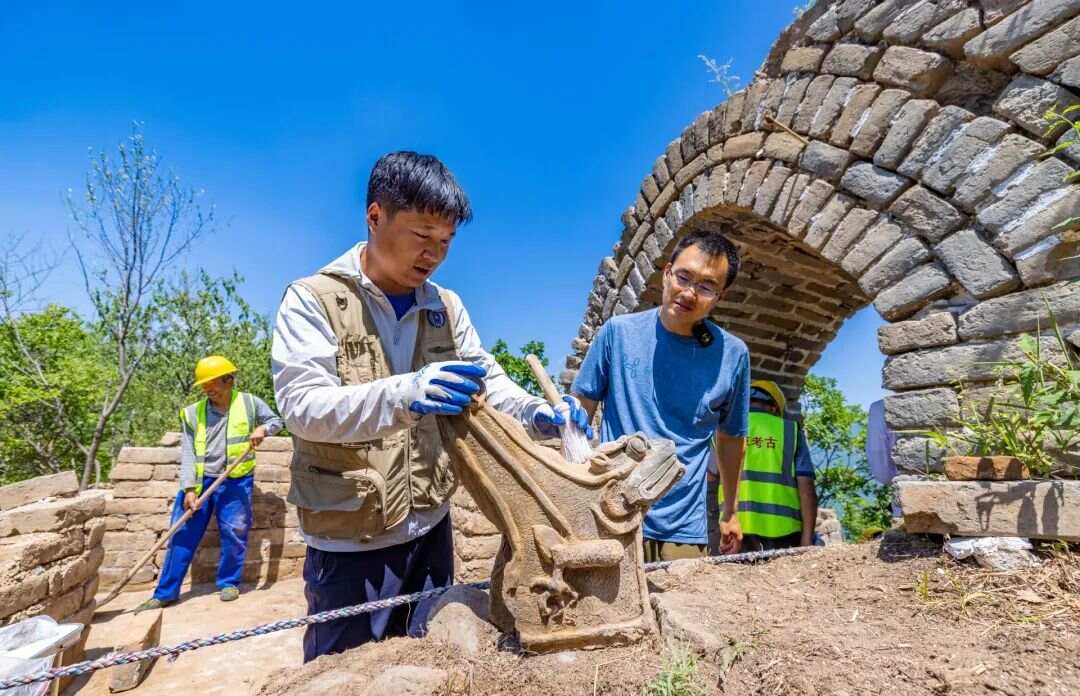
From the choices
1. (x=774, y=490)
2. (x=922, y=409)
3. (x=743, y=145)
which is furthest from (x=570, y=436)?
(x=743, y=145)

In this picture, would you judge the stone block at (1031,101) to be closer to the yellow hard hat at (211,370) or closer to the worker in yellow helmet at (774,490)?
the worker in yellow helmet at (774,490)

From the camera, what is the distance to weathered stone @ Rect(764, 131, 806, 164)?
351cm

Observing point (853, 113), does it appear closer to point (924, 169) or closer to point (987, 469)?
point (924, 169)

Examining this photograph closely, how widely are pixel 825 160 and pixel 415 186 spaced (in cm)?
263

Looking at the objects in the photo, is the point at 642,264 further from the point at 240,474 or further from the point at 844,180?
the point at 240,474

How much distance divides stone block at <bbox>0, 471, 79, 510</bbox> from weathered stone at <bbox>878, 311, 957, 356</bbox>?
5240 mm

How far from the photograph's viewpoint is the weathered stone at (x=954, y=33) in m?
2.63

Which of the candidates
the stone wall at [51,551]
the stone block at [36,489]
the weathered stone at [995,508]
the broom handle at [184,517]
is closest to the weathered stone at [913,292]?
the weathered stone at [995,508]

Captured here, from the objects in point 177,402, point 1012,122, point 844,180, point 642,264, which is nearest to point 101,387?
point 177,402

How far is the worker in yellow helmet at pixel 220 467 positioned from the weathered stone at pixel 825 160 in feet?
15.4

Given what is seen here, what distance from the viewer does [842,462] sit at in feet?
26.9

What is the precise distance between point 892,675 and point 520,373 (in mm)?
9291

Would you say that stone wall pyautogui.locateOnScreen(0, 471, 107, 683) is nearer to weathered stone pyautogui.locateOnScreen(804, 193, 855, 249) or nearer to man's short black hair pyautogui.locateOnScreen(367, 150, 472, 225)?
man's short black hair pyautogui.locateOnScreen(367, 150, 472, 225)

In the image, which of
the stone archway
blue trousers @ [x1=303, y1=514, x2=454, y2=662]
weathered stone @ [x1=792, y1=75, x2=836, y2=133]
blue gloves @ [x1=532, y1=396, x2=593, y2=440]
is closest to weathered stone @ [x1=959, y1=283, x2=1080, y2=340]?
the stone archway
